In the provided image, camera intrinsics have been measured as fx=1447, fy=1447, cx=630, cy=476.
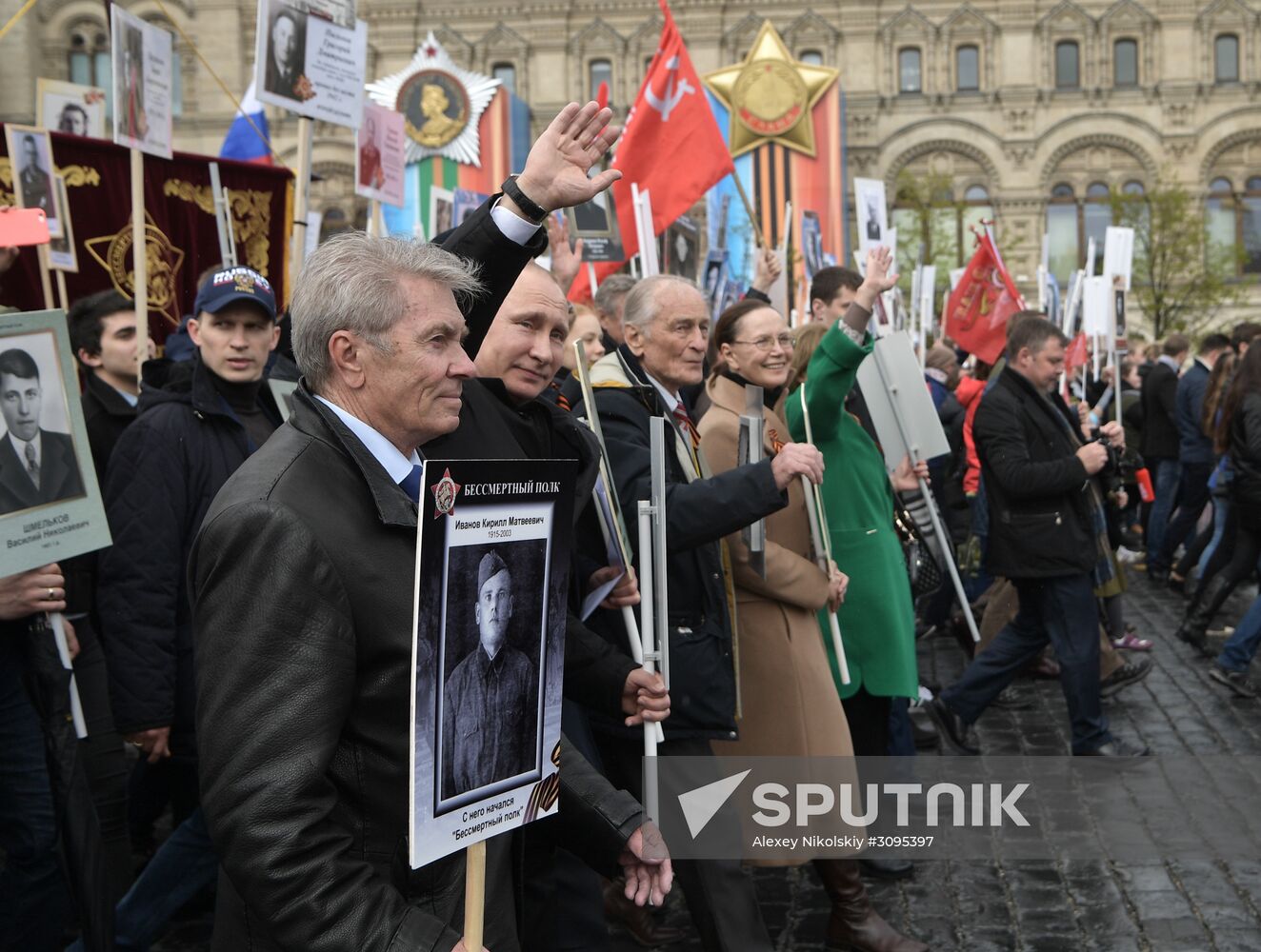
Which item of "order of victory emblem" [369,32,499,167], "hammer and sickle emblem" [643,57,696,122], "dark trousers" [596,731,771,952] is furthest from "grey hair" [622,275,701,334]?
"order of victory emblem" [369,32,499,167]

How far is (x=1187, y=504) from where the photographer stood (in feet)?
35.5

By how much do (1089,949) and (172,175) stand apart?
674cm

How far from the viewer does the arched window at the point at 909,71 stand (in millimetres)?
42156

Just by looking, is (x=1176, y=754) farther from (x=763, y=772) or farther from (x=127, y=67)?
(x=127, y=67)

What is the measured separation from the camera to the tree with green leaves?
3797 cm

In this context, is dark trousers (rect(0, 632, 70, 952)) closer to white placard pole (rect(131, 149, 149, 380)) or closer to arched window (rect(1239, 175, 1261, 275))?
white placard pole (rect(131, 149, 149, 380))

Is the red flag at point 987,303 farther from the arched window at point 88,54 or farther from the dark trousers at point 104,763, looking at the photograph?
the arched window at point 88,54

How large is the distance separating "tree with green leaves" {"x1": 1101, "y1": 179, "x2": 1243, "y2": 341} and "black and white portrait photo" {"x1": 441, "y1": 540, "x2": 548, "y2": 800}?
38.3 meters

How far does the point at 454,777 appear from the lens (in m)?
1.86

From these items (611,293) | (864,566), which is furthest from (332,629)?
(611,293)

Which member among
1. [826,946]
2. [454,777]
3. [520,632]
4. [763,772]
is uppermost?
[520,632]

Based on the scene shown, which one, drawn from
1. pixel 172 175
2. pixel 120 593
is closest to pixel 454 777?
pixel 120 593

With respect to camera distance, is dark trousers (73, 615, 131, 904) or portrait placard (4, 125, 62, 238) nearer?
dark trousers (73, 615, 131, 904)

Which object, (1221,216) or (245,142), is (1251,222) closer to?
(1221,216)
